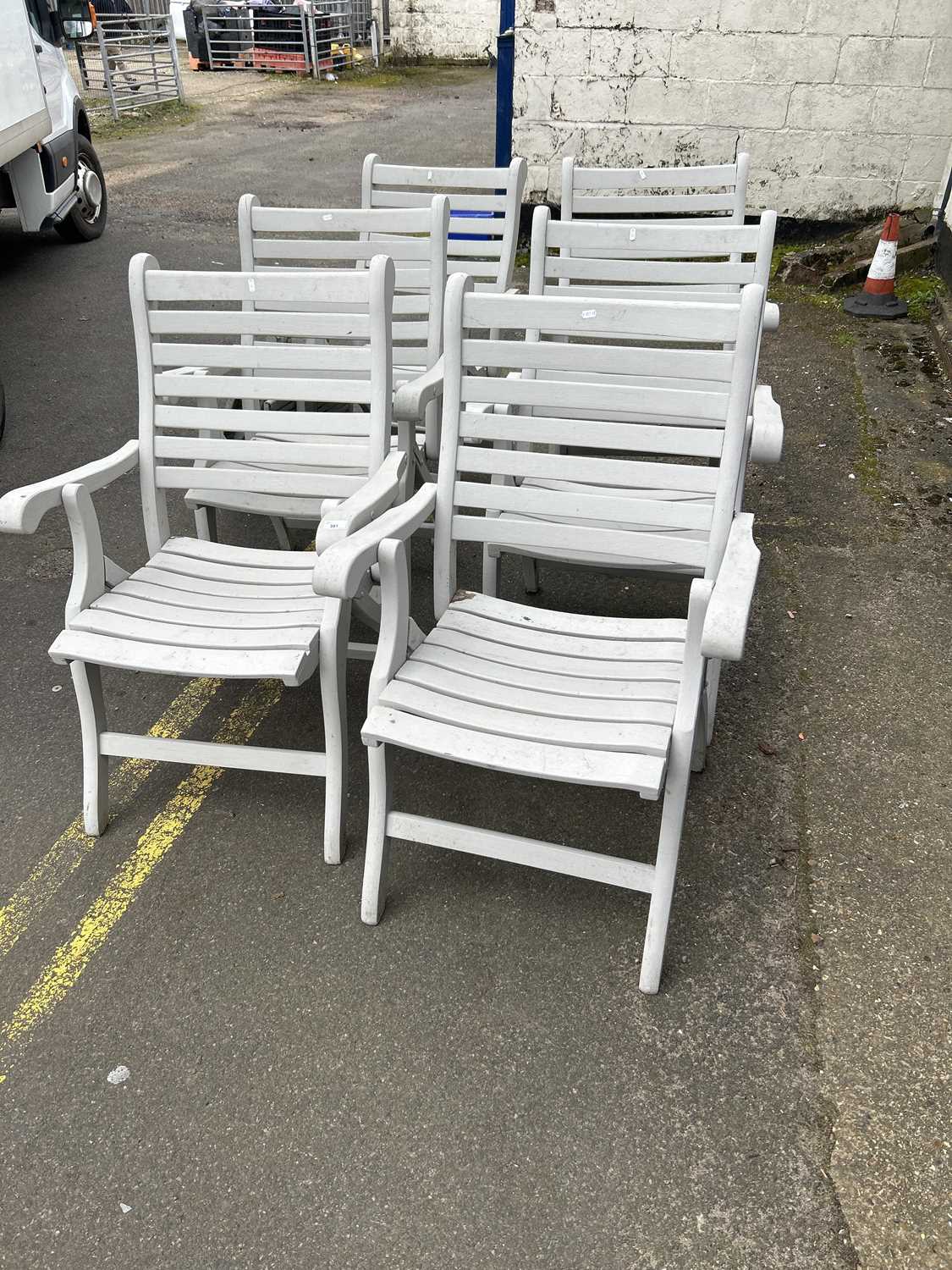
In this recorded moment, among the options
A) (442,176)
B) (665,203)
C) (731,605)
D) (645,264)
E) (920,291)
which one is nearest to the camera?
(731,605)

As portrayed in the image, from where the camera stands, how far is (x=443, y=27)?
20.2m

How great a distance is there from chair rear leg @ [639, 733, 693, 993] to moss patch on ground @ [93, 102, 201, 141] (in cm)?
1382

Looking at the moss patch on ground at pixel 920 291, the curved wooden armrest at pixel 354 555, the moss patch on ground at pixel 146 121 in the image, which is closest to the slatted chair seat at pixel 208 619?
the curved wooden armrest at pixel 354 555

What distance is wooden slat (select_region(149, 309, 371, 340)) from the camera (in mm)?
2678

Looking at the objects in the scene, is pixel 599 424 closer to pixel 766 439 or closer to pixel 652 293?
pixel 766 439

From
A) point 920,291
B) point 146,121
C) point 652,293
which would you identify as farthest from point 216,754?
point 146,121

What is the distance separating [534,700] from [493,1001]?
2.15ft

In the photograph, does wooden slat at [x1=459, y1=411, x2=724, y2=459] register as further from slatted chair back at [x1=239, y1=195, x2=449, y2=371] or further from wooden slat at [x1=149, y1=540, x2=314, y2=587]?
slatted chair back at [x1=239, y1=195, x2=449, y2=371]

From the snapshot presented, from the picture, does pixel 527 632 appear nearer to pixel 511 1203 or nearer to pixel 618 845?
pixel 618 845

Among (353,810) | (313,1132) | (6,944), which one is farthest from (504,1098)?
(6,944)

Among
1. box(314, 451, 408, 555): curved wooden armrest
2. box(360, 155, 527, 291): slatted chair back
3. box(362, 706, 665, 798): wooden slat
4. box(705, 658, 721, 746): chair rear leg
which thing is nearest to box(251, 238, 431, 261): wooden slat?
box(360, 155, 527, 291): slatted chair back

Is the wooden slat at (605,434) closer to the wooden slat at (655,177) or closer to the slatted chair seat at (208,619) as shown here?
the slatted chair seat at (208,619)

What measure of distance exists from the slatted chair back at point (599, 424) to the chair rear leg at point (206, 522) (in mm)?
1089

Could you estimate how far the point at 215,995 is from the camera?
213 cm
